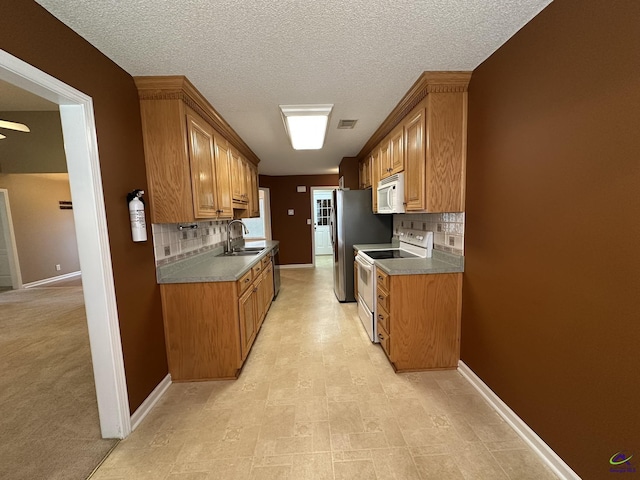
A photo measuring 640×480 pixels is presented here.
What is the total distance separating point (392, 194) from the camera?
2.64 metres

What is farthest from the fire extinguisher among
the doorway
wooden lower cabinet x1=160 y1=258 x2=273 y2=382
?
the doorway

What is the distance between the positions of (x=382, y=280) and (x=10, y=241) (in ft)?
23.7

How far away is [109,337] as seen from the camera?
5.03ft

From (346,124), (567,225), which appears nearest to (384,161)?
(346,124)

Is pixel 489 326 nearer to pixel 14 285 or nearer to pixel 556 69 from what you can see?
pixel 556 69

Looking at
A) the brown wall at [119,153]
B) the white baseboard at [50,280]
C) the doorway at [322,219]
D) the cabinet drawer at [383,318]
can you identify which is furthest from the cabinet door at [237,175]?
the doorway at [322,219]

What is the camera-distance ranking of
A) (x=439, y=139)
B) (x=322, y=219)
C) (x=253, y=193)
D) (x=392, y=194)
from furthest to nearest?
(x=322, y=219) < (x=253, y=193) < (x=392, y=194) < (x=439, y=139)

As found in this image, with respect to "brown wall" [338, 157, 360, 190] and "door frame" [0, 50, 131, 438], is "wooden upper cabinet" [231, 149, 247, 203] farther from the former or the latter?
"brown wall" [338, 157, 360, 190]

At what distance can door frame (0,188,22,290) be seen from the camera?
16.3ft

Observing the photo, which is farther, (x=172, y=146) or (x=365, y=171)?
(x=365, y=171)

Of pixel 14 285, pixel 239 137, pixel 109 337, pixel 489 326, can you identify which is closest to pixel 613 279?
pixel 489 326

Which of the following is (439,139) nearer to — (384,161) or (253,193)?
(384,161)

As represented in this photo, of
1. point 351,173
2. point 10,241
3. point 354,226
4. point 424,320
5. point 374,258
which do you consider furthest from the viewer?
point 10,241

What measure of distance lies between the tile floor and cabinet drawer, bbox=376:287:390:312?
1.64 ft
